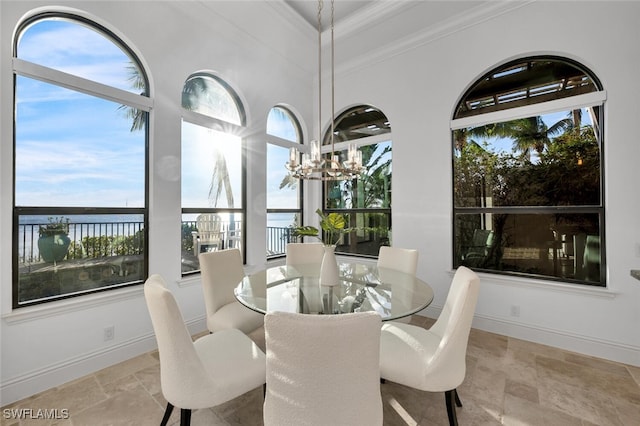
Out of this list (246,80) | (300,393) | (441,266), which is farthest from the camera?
(246,80)

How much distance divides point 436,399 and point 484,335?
4.53 ft

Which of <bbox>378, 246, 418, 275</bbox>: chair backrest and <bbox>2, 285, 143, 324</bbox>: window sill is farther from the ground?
<bbox>378, 246, 418, 275</bbox>: chair backrest

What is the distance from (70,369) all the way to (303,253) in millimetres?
2190

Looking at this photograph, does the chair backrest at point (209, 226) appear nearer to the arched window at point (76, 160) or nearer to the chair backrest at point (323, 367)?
the arched window at point (76, 160)

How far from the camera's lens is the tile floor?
1739 millimetres

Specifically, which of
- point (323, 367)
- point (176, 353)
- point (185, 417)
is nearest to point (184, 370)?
point (176, 353)

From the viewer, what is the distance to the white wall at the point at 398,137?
84.0 inches

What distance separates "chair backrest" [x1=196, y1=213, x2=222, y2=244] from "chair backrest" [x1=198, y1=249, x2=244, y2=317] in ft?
2.88

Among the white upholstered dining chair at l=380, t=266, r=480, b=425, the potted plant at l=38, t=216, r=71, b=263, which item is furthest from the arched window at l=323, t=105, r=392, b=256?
the potted plant at l=38, t=216, r=71, b=263

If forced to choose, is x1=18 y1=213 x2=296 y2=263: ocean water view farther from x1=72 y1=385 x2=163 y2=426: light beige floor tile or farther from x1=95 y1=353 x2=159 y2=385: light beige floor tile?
x1=72 y1=385 x2=163 y2=426: light beige floor tile

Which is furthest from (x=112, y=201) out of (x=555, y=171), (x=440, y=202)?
(x=555, y=171)

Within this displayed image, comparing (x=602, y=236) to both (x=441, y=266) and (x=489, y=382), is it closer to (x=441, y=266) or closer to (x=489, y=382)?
(x=441, y=266)

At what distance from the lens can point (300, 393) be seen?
105 cm

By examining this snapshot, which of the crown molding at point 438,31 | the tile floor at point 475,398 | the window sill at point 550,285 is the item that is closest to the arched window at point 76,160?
the tile floor at point 475,398
